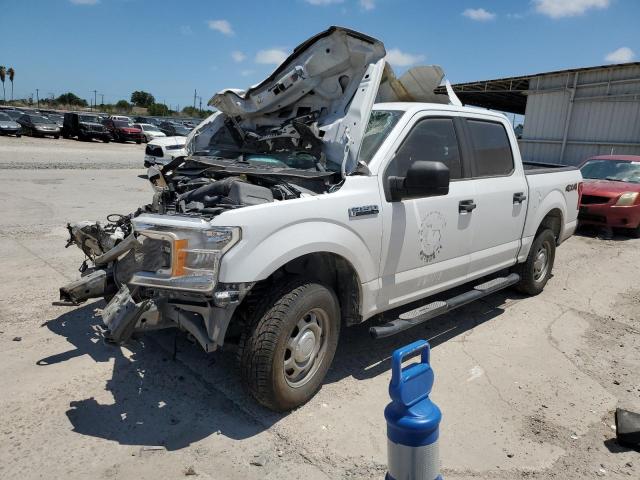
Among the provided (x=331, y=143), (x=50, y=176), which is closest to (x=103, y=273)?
(x=331, y=143)

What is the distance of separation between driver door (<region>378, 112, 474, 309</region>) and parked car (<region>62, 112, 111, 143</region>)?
33520mm

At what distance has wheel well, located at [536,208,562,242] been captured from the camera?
6.07 meters

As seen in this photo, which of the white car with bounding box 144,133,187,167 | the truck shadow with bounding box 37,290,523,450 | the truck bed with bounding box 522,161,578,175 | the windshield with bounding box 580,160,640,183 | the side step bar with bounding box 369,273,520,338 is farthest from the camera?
the white car with bounding box 144,133,187,167

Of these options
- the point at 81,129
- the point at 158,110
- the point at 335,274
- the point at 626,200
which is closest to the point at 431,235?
the point at 335,274

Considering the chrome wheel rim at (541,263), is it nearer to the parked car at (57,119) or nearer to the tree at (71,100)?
the parked car at (57,119)

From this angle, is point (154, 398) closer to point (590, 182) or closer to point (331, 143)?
point (331, 143)

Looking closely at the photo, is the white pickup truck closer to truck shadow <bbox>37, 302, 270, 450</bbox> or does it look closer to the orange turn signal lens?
the orange turn signal lens

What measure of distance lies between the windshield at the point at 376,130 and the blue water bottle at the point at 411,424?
223 centimetres

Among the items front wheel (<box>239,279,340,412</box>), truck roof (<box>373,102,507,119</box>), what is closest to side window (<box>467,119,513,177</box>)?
truck roof (<box>373,102,507,119</box>)

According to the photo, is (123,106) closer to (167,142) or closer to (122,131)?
(122,131)

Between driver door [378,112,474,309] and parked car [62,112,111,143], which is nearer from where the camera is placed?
driver door [378,112,474,309]

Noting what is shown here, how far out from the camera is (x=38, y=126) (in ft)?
104

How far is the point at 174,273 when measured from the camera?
116 inches

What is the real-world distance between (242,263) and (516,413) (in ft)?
7.35
